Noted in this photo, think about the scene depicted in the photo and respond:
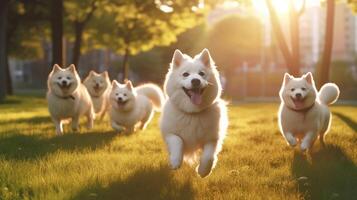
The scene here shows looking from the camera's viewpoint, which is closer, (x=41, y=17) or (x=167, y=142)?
(x=167, y=142)

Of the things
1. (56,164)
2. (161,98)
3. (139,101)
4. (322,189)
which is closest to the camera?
(322,189)

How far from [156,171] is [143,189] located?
1.03 m

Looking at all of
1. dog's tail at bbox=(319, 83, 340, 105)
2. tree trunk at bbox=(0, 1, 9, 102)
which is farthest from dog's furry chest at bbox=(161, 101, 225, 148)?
tree trunk at bbox=(0, 1, 9, 102)

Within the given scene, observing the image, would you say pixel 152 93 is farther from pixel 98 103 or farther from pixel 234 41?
pixel 234 41

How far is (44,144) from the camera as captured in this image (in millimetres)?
9953

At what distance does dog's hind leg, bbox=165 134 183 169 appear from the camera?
6379 millimetres

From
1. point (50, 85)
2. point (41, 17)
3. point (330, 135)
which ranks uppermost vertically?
point (41, 17)

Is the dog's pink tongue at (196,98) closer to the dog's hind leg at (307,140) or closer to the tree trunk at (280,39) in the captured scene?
the dog's hind leg at (307,140)

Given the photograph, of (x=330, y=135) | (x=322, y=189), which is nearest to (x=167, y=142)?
(x=322, y=189)

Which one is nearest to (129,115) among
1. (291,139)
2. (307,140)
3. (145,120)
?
(145,120)

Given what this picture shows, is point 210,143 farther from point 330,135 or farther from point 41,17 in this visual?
point 41,17

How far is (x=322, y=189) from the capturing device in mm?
6121

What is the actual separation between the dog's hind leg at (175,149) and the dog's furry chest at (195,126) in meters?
0.09

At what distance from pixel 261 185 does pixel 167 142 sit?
4.21ft
